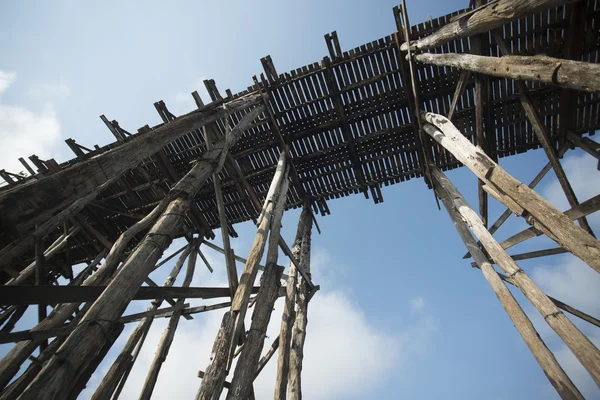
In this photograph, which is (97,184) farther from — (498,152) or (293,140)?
(498,152)

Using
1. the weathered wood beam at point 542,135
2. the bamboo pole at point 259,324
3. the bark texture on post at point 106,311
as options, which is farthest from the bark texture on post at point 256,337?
the weathered wood beam at point 542,135

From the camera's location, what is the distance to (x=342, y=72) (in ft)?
20.2

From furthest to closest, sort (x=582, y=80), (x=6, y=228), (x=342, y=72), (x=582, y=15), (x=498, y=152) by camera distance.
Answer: (x=498, y=152) → (x=342, y=72) → (x=582, y=15) → (x=582, y=80) → (x=6, y=228)

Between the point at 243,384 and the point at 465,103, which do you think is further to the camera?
the point at 465,103

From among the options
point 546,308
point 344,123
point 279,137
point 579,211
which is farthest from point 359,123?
point 546,308

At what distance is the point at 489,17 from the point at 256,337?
15.9 feet

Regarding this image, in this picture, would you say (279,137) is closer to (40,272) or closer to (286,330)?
(286,330)

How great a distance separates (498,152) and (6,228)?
798 centimetres

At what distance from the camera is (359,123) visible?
6746 millimetres

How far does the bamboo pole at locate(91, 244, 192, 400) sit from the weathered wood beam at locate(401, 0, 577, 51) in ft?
20.9

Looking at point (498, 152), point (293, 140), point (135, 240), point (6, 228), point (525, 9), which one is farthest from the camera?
point (135, 240)

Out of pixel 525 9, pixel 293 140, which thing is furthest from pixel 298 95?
pixel 525 9

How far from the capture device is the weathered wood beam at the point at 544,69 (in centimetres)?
210

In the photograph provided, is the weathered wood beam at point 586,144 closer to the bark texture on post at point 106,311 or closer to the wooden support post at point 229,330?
the wooden support post at point 229,330
